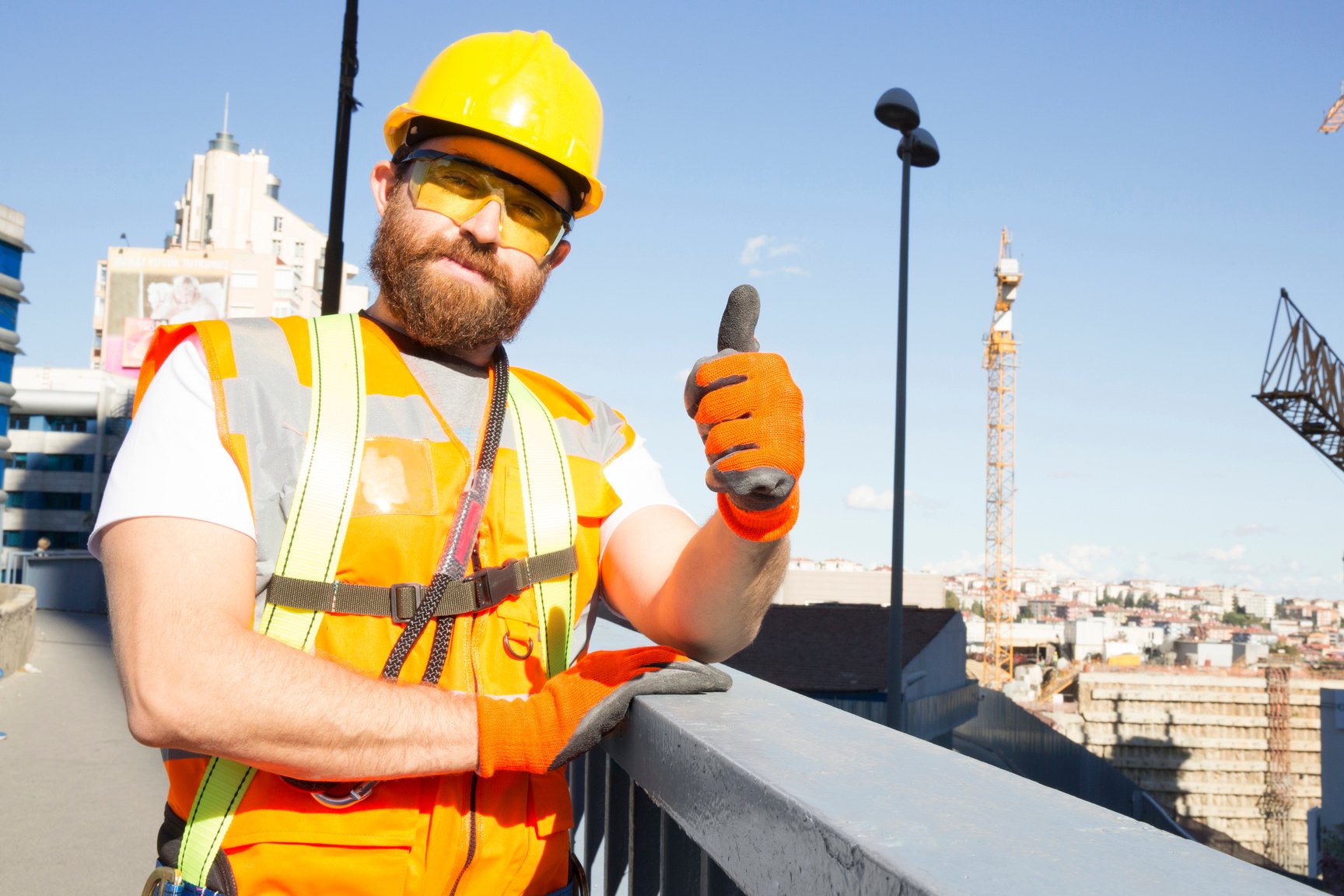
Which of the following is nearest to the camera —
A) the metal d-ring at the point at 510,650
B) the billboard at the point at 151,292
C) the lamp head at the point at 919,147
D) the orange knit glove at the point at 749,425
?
the orange knit glove at the point at 749,425

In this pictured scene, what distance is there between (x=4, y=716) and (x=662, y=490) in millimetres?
7654

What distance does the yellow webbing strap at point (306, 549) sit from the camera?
1.76 m

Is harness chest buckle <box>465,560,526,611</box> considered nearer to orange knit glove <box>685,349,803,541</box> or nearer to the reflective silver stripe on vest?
the reflective silver stripe on vest

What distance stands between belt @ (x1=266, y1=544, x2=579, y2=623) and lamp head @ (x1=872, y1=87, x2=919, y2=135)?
11.1 m

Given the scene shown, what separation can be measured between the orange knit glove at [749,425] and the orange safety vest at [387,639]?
477 mm

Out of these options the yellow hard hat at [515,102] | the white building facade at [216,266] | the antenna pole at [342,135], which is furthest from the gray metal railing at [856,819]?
the white building facade at [216,266]

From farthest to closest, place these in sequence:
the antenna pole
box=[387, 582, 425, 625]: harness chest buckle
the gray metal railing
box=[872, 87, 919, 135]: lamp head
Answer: box=[872, 87, 919, 135]: lamp head
the antenna pole
box=[387, 582, 425, 625]: harness chest buckle
the gray metal railing

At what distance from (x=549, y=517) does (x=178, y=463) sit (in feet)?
2.21

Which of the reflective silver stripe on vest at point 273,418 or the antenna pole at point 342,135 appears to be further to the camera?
the antenna pole at point 342,135

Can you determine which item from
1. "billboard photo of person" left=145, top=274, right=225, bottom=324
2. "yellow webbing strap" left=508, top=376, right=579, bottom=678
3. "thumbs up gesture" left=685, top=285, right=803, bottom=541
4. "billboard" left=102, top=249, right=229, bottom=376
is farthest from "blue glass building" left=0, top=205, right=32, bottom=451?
"billboard photo of person" left=145, top=274, right=225, bottom=324

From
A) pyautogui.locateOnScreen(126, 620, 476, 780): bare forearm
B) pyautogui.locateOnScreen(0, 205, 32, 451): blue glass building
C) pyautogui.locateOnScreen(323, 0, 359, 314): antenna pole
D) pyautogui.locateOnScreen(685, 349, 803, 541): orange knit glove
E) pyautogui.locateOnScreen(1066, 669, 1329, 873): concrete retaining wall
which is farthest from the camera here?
pyautogui.locateOnScreen(1066, 669, 1329, 873): concrete retaining wall

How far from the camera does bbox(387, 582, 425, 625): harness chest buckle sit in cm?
184

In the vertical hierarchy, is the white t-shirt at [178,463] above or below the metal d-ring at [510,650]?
above

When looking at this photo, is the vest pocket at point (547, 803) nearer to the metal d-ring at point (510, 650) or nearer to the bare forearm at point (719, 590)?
the metal d-ring at point (510, 650)
